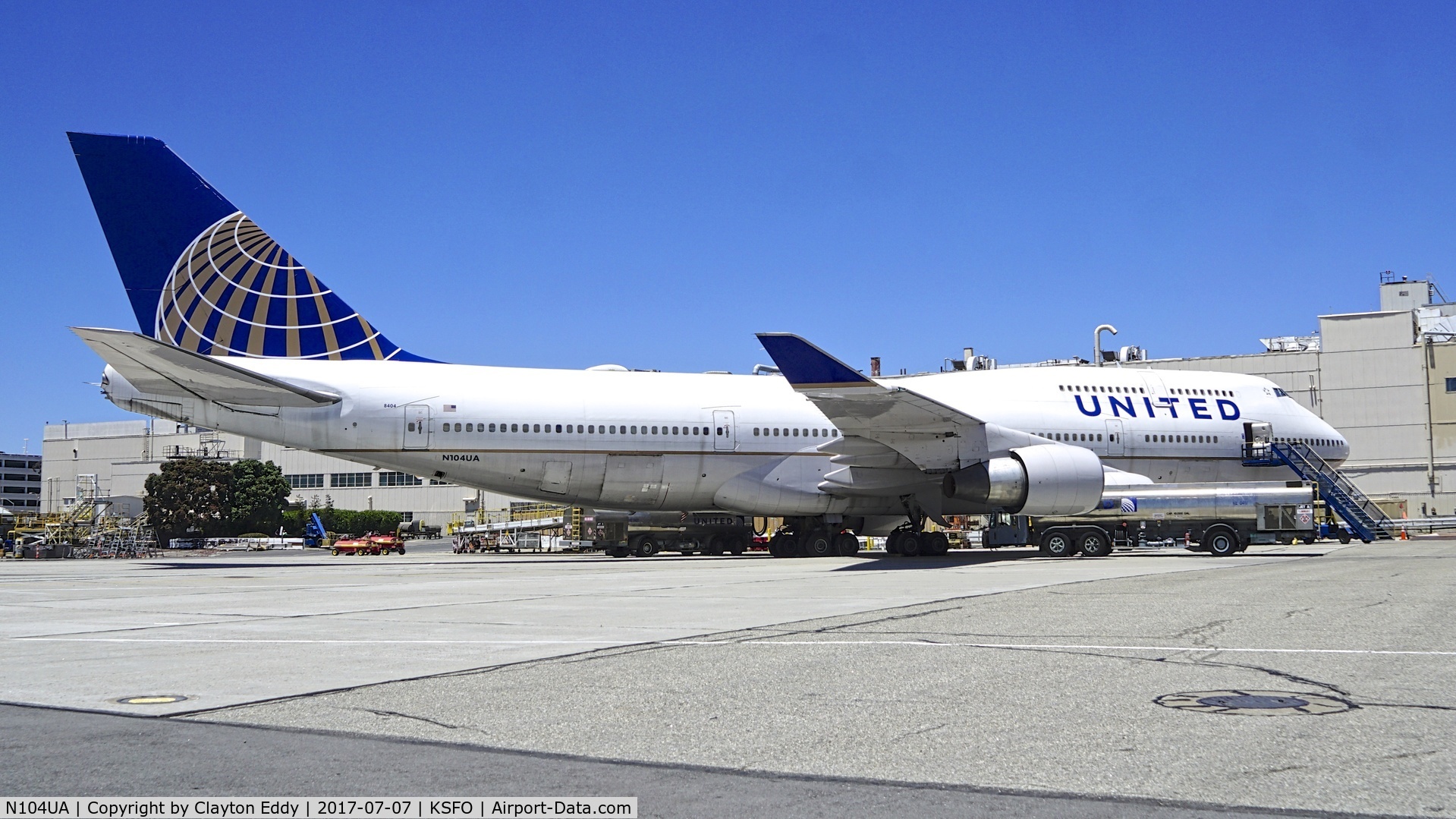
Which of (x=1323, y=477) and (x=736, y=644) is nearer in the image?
(x=736, y=644)

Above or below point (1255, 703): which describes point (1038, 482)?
above

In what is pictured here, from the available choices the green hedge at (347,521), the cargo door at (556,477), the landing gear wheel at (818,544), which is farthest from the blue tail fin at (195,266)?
the green hedge at (347,521)

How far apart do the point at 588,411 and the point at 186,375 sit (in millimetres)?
8587

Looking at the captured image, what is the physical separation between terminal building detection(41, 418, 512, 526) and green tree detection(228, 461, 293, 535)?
10.9 feet

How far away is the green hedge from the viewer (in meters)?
76.3

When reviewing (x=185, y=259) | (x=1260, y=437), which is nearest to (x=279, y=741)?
(x=185, y=259)

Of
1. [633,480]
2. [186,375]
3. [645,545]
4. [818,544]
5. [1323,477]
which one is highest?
[186,375]

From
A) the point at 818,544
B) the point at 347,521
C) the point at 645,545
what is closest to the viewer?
the point at 818,544

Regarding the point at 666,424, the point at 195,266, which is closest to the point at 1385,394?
the point at 666,424

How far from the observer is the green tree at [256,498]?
72312 millimetres

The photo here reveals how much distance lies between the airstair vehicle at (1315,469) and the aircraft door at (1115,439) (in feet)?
14.3

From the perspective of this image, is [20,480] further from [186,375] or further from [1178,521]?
[1178,521]

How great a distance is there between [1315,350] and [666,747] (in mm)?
63318

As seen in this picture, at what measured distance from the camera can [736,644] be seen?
29.0 ft
